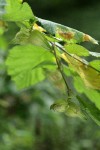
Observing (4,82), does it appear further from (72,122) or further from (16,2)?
(16,2)

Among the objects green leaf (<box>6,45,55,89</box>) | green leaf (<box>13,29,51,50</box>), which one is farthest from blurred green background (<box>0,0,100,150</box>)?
green leaf (<box>13,29,51,50</box>)

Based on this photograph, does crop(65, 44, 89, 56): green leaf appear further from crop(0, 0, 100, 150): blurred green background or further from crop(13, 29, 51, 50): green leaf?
crop(0, 0, 100, 150): blurred green background

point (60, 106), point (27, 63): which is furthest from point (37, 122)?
point (60, 106)

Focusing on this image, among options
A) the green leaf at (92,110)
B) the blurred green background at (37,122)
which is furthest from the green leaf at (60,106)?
the blurred green background at (37,122)

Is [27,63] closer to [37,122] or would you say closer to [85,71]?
[85,71]

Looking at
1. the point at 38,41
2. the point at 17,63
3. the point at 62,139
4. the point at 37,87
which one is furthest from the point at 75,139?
the point at 38,41

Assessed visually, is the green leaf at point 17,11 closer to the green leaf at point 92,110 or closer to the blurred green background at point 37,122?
the green leaf at point 92,110
